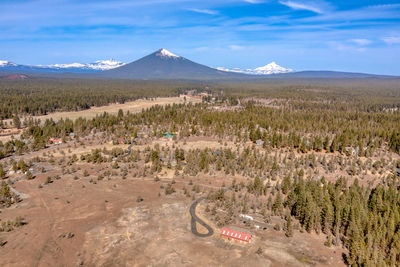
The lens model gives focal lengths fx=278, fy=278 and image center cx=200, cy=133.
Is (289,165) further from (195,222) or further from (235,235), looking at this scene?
(235,235)

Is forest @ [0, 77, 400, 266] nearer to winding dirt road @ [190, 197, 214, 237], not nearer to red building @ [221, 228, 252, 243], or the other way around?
winding dirt road @ [190, 197, 214, 237]

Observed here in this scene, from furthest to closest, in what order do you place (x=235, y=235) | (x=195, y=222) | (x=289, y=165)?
(x=289, y=165)
(x=195, y=222)
(x=235, y=235)

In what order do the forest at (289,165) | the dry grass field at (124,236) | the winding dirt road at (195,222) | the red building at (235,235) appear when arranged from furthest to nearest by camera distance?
the winding dirt road at (195,222) < the forest at (289,165) < the red building at (235,235) < the dry grass field at (124,236)

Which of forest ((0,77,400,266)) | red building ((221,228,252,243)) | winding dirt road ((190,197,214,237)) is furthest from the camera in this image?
winding dirt road ((190,197,214,237))

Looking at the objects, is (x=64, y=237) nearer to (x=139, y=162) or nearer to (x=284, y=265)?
(x=284, y=265)

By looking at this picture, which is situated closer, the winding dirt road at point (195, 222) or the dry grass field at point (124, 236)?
the dry grass field at point (124, 236)

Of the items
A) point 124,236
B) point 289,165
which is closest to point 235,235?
point 124,236

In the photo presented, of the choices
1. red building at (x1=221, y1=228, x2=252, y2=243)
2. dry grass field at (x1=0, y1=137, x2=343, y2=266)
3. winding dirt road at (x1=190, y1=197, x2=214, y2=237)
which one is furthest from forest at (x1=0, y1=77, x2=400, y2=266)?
red building at (x1=221, y1=228, x2=252, y2=243)

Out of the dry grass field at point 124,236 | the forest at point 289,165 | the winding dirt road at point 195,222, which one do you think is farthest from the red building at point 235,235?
the forest at point 289,165

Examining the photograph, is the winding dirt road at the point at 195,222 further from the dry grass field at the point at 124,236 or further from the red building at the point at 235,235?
the red building at the point at 235,235
